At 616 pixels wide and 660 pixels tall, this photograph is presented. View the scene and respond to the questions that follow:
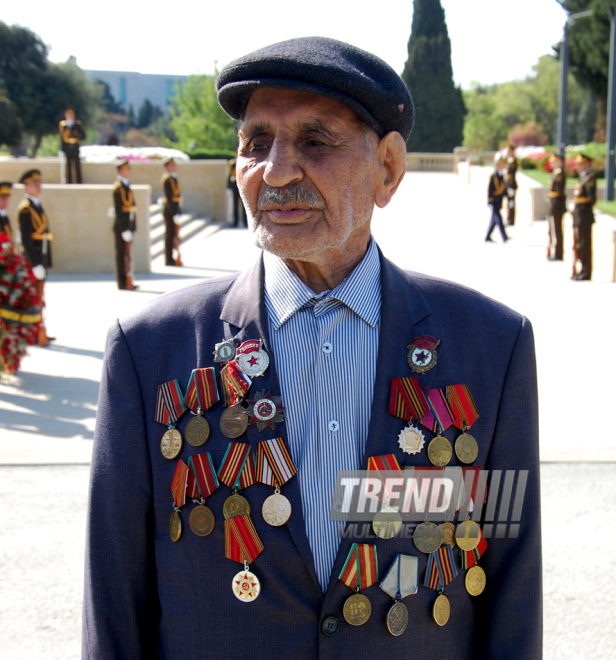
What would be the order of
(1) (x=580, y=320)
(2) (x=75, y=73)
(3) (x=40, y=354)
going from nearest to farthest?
(3) (x=40, y=354) → (1) (x=580, y=320) → (2) (x=75, y=73)

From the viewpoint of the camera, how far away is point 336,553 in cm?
180

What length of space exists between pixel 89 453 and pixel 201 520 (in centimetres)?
471

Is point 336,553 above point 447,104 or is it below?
below

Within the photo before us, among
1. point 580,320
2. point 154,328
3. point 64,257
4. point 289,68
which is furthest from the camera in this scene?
point 64,257

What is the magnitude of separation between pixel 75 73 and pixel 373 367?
50874mm

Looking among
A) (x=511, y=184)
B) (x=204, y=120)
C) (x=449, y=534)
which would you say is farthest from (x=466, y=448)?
(x=204, y=120)

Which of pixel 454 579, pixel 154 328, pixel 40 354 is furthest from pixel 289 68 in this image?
pixel 40 354

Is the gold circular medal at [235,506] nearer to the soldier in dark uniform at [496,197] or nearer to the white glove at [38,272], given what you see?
the white glove at [38,272]

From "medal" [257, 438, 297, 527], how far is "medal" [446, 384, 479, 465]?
36 cm

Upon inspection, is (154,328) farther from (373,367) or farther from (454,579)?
(454,579)

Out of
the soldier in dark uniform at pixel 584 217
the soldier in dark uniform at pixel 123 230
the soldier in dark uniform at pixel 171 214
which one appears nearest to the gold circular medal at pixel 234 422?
the soldier in dark uniform at pixel 123 230

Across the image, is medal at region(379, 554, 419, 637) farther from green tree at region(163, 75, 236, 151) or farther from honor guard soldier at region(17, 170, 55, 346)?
green tree at region(163, 75, 236, 151)

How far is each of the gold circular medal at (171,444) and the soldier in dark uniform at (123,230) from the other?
40.9 feet

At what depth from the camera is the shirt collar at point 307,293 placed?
193 centimetres
